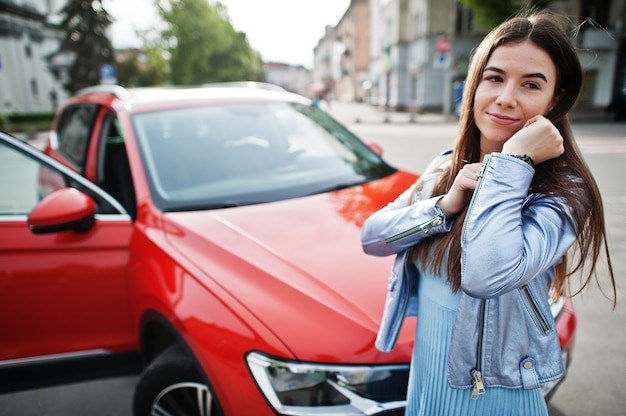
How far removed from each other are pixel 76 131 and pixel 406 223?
3.17 m

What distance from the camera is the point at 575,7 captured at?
2367cm

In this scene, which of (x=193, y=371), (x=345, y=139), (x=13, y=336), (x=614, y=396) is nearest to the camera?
(x=193, y=371)

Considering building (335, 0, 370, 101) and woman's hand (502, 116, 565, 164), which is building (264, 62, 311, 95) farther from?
woman's hand (502, 116, 565, 164)

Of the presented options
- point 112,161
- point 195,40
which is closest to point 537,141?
point 112,161

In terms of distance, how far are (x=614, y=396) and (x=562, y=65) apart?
7.19ft

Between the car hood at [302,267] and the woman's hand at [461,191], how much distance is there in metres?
0.58

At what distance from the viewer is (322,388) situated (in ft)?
4.67

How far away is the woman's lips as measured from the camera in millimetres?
1073

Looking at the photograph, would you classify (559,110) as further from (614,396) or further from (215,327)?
(614,396)

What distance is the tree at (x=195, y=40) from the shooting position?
42.6m

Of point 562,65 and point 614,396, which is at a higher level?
point 562,65

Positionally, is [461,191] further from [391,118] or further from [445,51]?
[391,118]

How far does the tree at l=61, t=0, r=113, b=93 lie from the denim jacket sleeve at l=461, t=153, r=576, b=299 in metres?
34.0

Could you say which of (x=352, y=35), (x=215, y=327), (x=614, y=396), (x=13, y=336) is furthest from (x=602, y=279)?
(x=352, y=35)
